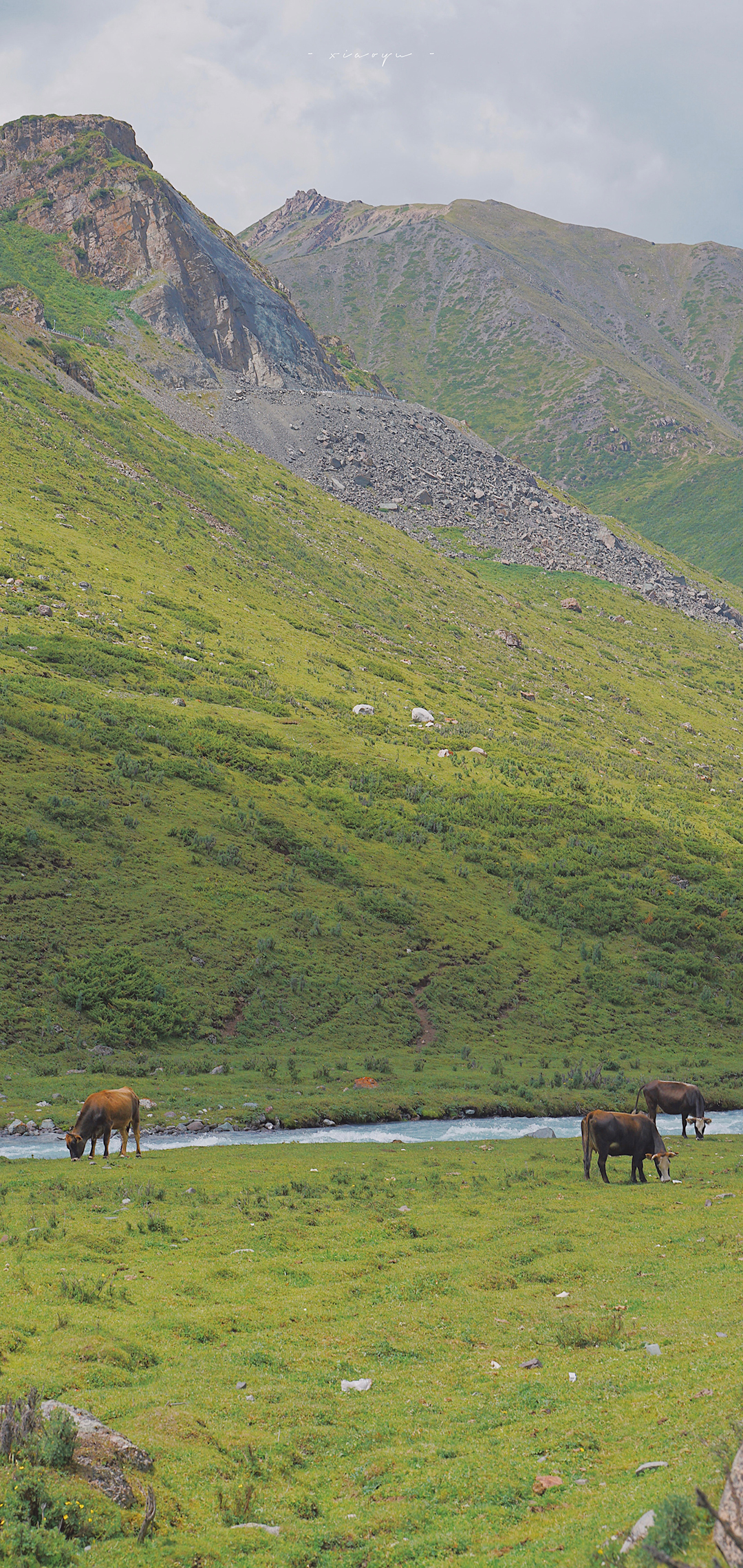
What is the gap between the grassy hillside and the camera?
1501 inches

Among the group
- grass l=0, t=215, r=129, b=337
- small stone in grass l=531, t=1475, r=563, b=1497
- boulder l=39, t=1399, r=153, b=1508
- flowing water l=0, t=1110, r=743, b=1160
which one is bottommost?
flowing water l=0, t=1110, r=743, b=1160

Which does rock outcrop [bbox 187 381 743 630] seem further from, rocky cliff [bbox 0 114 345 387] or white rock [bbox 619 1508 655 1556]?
white rock [bbox 619 1508 655 1556]

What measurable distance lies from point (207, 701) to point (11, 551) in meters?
21.7

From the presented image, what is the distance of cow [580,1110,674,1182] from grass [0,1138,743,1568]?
1096 mm

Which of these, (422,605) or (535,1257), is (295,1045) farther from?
(422,605)

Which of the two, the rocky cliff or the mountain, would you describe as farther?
the rocky cliff

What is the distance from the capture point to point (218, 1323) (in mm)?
14016

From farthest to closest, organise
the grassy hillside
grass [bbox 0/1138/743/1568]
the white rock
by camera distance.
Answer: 1. the grassy hillside
2. grass [bbox 0/1138/743/1568]
3. the white rock

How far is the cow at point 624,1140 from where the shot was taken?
79.7ft

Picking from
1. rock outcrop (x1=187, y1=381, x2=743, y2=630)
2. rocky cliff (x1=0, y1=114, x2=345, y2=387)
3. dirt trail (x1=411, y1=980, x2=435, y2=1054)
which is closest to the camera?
dirt trail (x1=411, y1=980, x2=435, y2=1054)

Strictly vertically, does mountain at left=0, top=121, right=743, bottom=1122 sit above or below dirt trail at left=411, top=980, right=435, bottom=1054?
above

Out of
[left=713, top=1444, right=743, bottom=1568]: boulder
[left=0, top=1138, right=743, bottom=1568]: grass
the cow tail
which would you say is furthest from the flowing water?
[left=713, top=1444, right=743, bottom=1568]: boulder

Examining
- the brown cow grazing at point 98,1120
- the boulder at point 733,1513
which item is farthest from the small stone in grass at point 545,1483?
the brown cow grazing at point 98,1120

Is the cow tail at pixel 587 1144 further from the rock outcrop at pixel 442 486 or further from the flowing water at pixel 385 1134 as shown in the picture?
the rock outcrop at pixel 442 486
